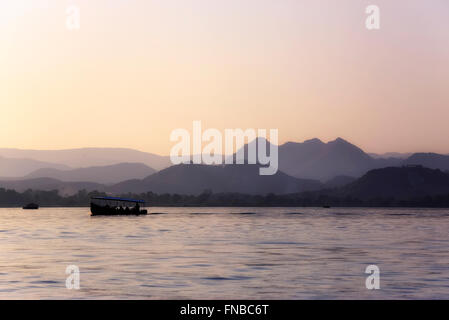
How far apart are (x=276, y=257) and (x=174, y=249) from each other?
48.9ft

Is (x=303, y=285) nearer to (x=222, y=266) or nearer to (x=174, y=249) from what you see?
(x=222, y=266)

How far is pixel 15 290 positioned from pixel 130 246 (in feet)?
135

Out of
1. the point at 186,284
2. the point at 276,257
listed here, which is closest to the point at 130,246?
the point at 276,257

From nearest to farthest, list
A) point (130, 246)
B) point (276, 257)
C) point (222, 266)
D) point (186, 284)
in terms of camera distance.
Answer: point (186, 284), point (222, 266), point (276, 257), point (130, 246)

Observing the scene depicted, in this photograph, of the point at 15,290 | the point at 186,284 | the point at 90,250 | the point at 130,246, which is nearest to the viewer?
the point at 15,290
